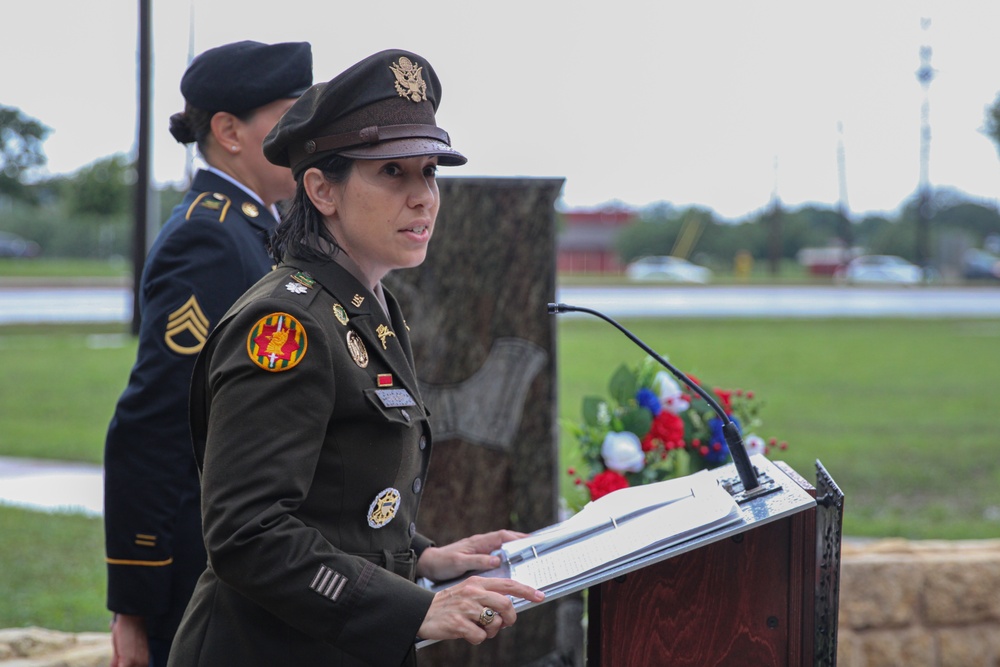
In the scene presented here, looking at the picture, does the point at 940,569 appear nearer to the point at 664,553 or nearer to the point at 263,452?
the point at 664,553

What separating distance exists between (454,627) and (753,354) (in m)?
14.3

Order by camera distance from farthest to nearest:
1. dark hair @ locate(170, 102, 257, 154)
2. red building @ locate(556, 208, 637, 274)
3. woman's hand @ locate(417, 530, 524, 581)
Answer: red building @ locate(556, 208, 637, 274) < dark hair @ locate(170, 102, 257, 154) < woman's hand @ locate(417, 530, 524, 581)

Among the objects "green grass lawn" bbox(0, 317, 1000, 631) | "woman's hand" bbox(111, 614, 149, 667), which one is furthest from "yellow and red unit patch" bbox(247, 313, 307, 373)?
"green grass lawn" bbox(0, 317, 1000, 631)

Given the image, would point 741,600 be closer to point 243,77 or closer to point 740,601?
point 740,601

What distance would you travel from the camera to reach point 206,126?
2451 millimetres

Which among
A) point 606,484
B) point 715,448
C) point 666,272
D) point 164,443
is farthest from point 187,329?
point 666,272

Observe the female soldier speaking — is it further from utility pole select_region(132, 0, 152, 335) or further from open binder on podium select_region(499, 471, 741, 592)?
utility pole select_region(132, 0, 152, 335)

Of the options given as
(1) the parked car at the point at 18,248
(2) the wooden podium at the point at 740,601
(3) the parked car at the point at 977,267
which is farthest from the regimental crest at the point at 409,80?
(1) the parked car at the point at 18,248

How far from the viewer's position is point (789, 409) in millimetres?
10453

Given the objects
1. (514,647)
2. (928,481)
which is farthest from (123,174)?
(514,647)

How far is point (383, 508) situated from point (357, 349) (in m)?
0.24

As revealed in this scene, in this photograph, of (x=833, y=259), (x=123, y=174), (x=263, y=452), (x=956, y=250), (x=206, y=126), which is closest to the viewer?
(x=263, y=452)

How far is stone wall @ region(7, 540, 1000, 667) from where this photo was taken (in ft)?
12.4

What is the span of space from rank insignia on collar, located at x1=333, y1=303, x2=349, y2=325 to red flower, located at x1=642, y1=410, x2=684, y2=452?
1851mm
